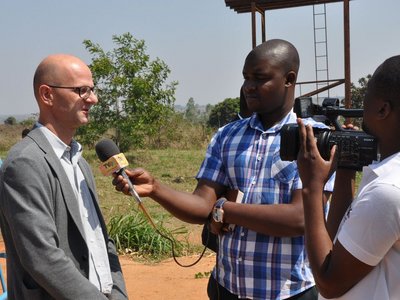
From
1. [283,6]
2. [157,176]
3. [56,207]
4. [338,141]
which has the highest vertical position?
[283,6]

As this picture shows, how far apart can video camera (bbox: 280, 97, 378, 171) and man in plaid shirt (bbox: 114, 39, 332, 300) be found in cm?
36

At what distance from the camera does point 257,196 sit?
8.36ft

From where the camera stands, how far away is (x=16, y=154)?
2260 millimetres

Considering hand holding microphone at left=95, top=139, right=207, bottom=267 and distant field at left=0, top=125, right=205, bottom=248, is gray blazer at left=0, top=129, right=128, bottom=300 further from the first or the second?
distant field at left=0, top=125, right=205, bottom=248

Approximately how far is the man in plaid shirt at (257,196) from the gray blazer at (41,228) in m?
0.31

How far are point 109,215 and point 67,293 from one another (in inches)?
274

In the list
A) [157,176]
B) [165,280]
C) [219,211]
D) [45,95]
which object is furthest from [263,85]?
[157,176]

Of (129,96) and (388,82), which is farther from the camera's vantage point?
(129,96)

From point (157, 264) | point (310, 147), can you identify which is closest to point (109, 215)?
point (157, 264)

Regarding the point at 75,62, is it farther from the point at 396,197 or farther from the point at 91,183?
the point at 396,197

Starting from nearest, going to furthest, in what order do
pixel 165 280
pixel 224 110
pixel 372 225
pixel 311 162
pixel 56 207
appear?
pixel 372 225 → pixel 311 162 → pixel 56 207 → pixel 165 280 → pixel 224 110

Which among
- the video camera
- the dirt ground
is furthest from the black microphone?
the dirt ground

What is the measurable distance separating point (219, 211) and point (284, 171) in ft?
1.13

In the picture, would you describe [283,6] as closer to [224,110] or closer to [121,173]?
[121,173]
